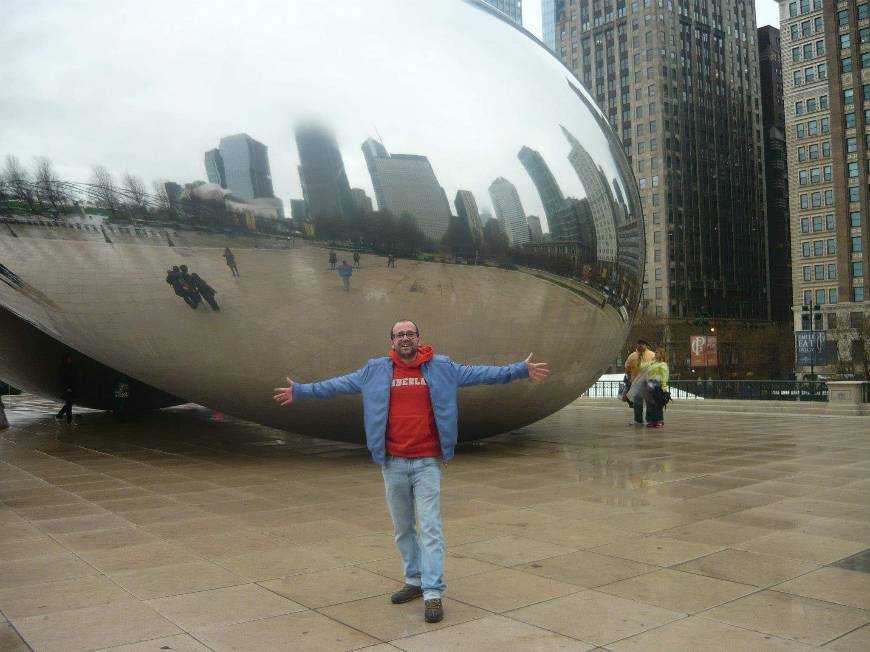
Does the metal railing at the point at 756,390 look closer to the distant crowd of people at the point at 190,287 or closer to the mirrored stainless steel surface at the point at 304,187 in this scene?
the mirrored stainless steel surface at the point at 304,187

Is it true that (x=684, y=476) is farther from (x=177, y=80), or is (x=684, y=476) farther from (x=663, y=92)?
(x=663, y=92)

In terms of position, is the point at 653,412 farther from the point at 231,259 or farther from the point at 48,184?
the point at 48,184

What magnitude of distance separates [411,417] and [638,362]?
12.1 meters

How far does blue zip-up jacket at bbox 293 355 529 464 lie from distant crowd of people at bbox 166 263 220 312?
14.1 ft

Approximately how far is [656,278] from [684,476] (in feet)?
329

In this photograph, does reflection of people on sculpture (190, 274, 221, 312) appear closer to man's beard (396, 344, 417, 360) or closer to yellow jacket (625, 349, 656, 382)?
man's beard (396, 344, 417, 360)

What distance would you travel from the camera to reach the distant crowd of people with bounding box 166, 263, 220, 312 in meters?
8.69

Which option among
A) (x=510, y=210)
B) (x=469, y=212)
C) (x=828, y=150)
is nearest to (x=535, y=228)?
(x=510, y=210)

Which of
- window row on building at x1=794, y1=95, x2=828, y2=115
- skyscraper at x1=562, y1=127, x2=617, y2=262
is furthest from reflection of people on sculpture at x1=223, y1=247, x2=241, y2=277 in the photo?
window row on building at x1=794, y1=95, x2=828, y2=115

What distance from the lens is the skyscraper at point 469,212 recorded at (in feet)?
28.5

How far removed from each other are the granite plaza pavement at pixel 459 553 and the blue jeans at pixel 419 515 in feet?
0.72

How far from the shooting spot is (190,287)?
8750 mm

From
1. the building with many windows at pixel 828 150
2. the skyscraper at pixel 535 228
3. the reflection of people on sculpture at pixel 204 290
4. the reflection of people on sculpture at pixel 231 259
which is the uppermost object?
the building with many windows at pixel 828 150

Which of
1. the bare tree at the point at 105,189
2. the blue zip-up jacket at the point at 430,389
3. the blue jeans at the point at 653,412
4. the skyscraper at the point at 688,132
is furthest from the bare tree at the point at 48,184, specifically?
the skyscraper at the point at 688,132
